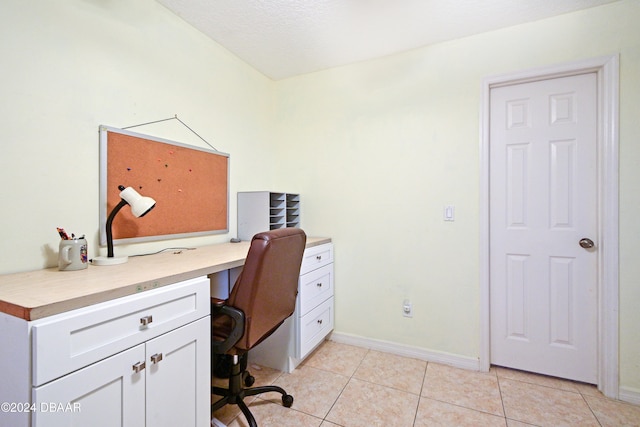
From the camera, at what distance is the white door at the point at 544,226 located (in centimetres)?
176

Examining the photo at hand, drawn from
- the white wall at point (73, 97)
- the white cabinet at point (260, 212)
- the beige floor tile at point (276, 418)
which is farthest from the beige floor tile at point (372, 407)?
the white wall at point (73, 97)

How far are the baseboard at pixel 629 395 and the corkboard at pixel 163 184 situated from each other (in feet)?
8.91

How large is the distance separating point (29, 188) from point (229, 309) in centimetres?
98

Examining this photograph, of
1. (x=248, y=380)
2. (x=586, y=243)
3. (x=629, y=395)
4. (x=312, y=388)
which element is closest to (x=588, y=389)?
(x=629, y=395)

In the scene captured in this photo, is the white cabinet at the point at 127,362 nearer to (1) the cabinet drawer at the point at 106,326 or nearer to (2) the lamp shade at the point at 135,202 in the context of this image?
(1) the cabinet drawer at the point at 106,326

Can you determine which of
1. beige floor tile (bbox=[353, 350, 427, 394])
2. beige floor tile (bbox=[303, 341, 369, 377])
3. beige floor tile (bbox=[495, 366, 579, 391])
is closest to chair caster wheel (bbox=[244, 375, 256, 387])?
beige floor tile (bbox=[303, 341, 369, 377])

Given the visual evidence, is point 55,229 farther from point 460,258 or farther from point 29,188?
point 460,258

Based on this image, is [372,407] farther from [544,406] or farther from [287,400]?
[544,406]

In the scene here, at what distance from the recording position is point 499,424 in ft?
4.74

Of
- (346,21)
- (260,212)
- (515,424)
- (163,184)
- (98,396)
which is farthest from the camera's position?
(260,212)

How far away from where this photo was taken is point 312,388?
1.75 meters

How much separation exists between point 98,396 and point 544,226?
2.45 m

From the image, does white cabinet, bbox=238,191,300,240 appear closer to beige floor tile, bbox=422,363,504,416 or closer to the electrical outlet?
the electrical outlet

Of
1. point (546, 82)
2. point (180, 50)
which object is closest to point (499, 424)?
point (546, 82)
